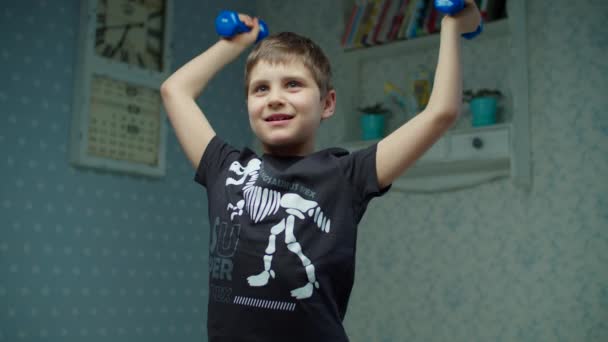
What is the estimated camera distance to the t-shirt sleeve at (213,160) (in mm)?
1150

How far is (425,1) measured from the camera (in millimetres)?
3098

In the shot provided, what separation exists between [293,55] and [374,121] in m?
2.08

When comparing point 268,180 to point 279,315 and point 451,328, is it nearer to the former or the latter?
point 279,315

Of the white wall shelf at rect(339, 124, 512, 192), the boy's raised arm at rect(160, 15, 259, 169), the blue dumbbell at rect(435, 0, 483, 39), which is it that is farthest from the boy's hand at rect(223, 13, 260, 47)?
the white wall shelf at rect(339, 124, 512, 192)

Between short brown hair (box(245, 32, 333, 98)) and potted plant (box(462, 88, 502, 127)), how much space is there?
1793mm

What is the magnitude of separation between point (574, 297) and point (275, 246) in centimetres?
203

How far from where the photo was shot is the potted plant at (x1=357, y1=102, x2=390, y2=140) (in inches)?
125

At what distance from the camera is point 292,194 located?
1031 millimetres

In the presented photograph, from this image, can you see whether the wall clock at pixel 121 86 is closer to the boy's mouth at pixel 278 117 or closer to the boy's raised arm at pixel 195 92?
the boy's raised arm at pixel 195 92

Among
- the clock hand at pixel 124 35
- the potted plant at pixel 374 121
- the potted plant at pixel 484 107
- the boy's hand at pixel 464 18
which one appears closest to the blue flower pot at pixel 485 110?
the potted plant at pixel 484 107

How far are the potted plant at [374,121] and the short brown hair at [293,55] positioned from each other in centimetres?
199

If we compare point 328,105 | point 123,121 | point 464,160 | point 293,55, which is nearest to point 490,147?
point 464,160

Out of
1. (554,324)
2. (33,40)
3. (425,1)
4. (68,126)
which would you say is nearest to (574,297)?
(554,324)

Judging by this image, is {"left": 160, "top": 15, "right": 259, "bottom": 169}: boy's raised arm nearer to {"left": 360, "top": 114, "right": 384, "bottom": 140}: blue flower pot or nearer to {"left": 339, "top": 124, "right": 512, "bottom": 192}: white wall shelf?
{"left": 339, "top": 124, "right": 512, "bottom": 192}: white wall shelf
